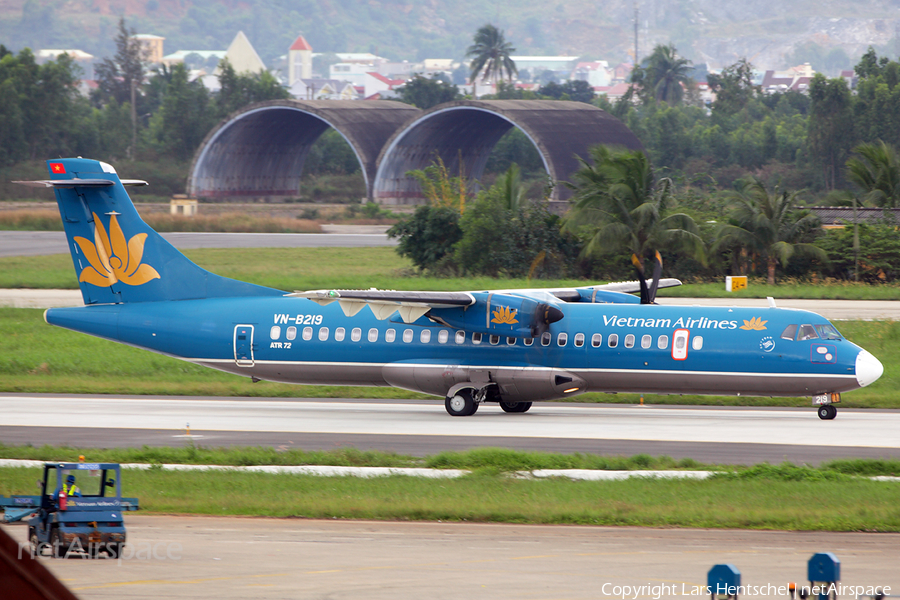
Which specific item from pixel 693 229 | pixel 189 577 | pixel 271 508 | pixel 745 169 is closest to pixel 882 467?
pixel 271 508

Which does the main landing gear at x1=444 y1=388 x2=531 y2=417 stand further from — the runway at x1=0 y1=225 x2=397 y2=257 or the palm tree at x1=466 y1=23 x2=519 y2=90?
the palm tree at x1=466 y1=23 x2=519 y2=90

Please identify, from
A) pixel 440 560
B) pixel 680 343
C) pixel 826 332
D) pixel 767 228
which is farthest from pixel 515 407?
pixel 767 228

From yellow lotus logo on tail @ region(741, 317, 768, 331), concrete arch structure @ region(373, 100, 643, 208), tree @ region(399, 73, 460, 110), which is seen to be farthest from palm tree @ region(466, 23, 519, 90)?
yellow lotus logo on tail @ region(741, 317, 768, 331)

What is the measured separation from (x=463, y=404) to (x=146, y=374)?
Answer: 1185 centimetres

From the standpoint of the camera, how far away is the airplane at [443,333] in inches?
906

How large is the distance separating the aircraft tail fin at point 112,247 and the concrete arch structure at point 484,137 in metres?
46.7

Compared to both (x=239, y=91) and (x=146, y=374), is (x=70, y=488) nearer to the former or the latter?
(x=146, y=374)

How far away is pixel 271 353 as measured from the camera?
25344mm

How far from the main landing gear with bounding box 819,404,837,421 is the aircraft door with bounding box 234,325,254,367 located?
44.9 feet

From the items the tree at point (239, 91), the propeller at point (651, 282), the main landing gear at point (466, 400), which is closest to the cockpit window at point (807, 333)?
the propeller at point (651, 282)

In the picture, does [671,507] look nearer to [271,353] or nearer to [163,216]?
[271,353]

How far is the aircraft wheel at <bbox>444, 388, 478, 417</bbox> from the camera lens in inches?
962

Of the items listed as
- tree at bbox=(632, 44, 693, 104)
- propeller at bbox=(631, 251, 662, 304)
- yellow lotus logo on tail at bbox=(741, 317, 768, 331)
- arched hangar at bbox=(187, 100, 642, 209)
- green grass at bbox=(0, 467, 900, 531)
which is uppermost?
tree at bbox=(632, 44, 693, 104)

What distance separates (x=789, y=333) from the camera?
2305 centimetres
